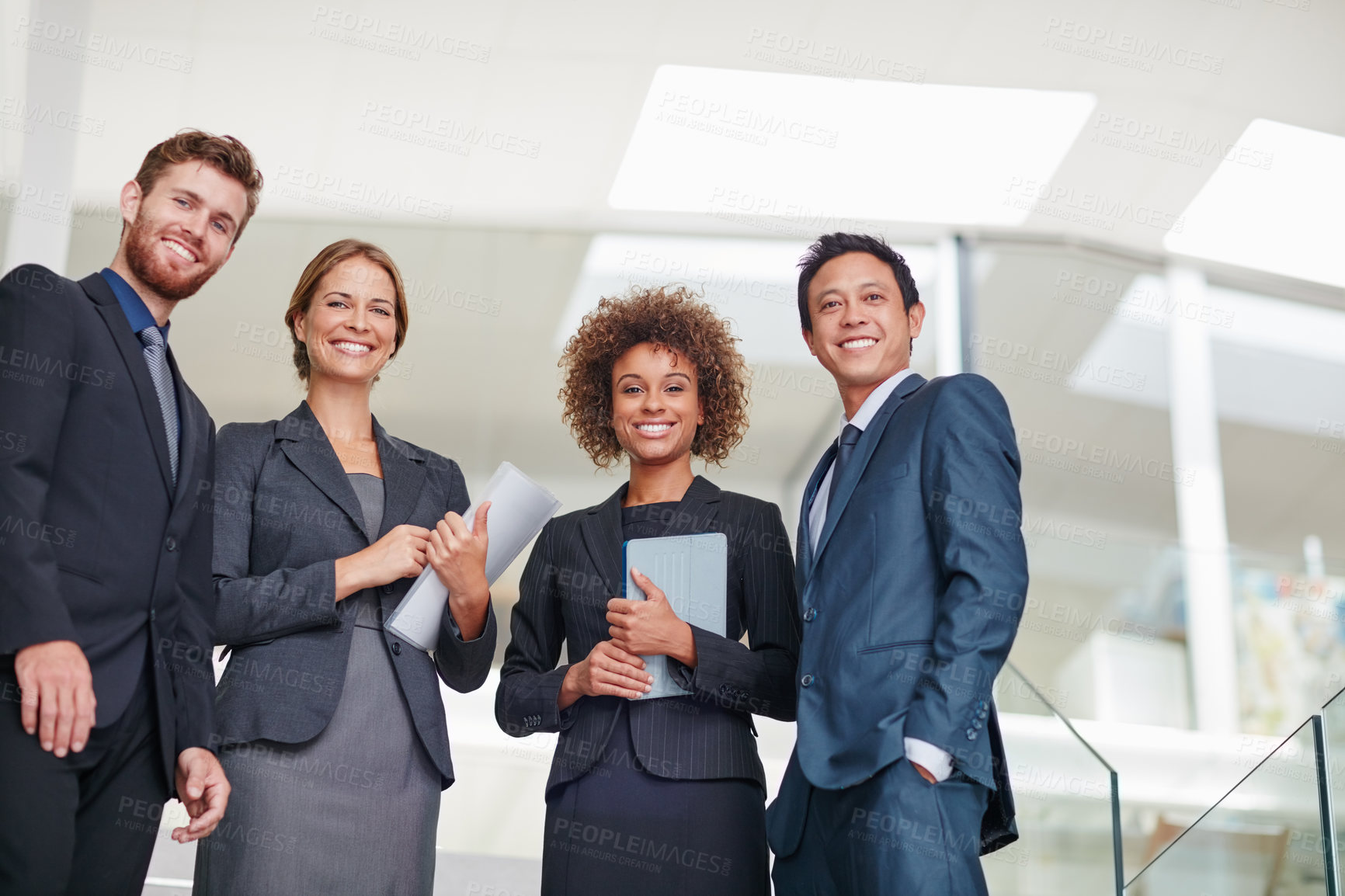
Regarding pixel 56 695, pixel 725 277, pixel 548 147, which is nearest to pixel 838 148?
pixel 725 277

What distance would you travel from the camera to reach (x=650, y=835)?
2365 millimetres

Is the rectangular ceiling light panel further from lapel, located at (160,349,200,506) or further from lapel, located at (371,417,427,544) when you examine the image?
lapel, located at (160,349,200,506)

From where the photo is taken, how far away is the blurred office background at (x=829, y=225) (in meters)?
6.70

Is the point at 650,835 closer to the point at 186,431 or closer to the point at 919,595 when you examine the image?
the point at 919,595

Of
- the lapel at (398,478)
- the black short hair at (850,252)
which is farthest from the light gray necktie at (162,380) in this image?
the black short hair at (850,252)

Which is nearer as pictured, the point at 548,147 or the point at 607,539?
the point at 607,539

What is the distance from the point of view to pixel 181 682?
214 centimetres

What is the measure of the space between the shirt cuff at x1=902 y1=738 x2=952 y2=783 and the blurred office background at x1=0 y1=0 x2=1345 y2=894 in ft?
12.2

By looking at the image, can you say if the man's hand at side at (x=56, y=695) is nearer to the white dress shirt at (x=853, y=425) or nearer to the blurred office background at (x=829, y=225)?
the white dress shirt at (x=853, y=425)

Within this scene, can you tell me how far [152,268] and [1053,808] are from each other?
3.40 m

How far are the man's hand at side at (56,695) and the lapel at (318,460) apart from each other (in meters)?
0.74

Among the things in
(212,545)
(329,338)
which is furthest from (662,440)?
(212,545)

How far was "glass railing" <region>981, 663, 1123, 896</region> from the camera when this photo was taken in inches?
146

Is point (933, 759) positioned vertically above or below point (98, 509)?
below
